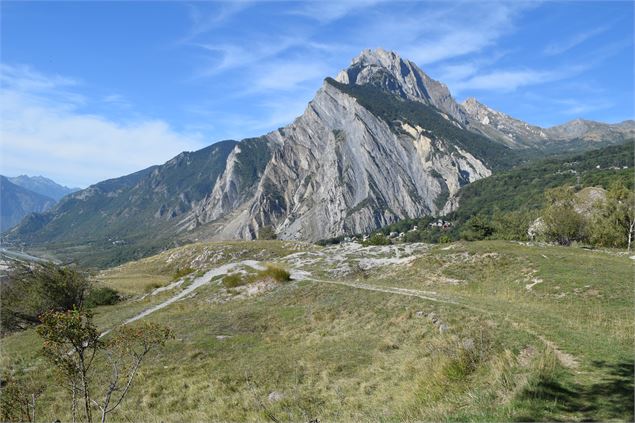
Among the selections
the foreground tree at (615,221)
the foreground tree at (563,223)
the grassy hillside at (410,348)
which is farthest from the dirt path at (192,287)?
the foreground tree at (615,221)

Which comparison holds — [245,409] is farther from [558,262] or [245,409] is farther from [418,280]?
[558,262]

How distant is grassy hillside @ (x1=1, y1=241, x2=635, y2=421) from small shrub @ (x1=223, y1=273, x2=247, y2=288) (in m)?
2.68

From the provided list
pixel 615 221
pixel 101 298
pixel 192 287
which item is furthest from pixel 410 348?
pixel 615 221

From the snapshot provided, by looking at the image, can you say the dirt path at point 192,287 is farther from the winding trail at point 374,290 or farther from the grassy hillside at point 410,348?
the grassy hillside at point 410,348

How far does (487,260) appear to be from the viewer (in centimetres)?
4244

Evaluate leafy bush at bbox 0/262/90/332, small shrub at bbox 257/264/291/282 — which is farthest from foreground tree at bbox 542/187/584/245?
leafy bush at bbox 0/262/90/332

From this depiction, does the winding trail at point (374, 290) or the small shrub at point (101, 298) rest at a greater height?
the winding trail at point (374, 290)

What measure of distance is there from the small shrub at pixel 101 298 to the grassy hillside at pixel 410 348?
12.7 m

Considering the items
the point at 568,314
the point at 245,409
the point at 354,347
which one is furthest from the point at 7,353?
the point at 568,314

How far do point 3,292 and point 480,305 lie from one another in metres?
57.5

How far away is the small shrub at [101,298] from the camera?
55156 millimetres

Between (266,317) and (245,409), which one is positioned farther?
(266,317)

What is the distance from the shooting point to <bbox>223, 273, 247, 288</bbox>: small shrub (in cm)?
4831

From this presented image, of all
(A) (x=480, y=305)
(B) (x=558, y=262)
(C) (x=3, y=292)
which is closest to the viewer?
(A) (x=480, y=305)
